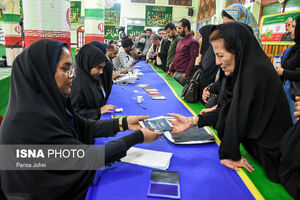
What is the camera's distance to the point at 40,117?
0.89 m

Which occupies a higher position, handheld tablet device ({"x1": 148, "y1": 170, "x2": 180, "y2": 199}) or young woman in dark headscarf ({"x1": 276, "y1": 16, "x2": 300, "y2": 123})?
young woman in dark headscarf ({"x1": 276, "y1": 16, "x2": 300, "y2": 123})

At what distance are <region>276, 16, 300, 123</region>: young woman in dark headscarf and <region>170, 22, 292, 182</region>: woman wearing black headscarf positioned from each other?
132 centimetres

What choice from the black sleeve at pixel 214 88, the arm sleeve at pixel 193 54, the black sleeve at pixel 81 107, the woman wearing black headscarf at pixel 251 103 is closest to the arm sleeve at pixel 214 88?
the black sleeve at pixel 214 88

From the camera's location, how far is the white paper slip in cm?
121

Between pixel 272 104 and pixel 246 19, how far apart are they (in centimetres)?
133

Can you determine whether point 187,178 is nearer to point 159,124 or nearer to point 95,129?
point 159,124

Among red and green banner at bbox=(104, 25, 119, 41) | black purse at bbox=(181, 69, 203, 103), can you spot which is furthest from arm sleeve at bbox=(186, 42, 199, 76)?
red and green banner at bbox=(104, 25, 119, 41)

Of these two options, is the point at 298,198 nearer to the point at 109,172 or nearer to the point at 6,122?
the point at 109,172

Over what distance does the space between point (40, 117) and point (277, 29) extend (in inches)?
182

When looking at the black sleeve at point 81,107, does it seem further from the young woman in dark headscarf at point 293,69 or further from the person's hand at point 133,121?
the young woman in dark headscarf at point 293,69

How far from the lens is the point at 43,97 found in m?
0.95

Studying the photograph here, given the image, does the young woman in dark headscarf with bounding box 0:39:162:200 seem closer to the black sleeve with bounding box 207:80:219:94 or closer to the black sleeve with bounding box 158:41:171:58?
the black sleeve with bounding box 207:80:219:94

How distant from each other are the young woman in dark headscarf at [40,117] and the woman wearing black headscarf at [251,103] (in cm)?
73

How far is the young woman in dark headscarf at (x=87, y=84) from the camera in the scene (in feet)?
6.23
